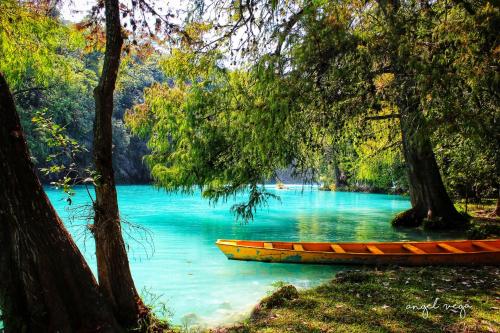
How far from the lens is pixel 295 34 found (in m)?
6.45

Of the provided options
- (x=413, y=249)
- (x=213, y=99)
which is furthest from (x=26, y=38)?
(x=413, y=249)

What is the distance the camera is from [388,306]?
5617 millimetres

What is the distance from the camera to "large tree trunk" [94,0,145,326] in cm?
418

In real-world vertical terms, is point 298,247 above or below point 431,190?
below

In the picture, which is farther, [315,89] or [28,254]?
[315,89]

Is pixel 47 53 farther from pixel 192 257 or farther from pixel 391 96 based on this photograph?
pixel 192 257

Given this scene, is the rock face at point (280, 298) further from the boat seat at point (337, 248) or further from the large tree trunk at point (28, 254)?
the boat seat at point (337, 248)

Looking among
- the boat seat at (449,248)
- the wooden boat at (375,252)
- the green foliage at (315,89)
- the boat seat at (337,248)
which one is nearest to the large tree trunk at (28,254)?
the green foliage at (315,89)

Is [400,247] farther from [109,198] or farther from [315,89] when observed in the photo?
[109,198]

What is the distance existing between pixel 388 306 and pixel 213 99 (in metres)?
5.02

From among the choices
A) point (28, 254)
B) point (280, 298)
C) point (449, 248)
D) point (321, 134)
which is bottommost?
point (280, 298)

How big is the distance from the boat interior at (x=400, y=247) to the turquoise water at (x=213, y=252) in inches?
21.8

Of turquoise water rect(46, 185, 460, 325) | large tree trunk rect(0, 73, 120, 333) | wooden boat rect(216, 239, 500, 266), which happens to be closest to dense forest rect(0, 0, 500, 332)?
large tree trunk rect(0, 73, 120, 333)

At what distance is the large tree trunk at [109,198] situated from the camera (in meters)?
4.18
